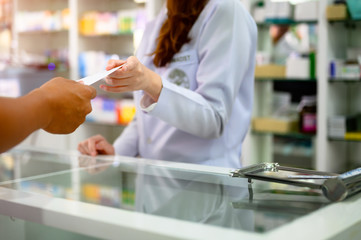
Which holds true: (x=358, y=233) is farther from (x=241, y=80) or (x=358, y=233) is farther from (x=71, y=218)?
(x=241, y=80)

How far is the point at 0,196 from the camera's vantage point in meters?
1.13

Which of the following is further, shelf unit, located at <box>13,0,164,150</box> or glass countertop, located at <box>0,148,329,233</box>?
shelf unit, located at <box>13,0,164,150</box>

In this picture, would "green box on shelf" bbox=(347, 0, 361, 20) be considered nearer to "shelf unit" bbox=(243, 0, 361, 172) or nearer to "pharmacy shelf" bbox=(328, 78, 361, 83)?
"shelf unit" bbox=(243, 0, 361, 172)

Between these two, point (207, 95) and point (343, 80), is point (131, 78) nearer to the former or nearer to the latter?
point (207, 95)

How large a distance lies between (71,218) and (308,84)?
3327 mm

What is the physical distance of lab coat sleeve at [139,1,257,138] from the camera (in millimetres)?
1663

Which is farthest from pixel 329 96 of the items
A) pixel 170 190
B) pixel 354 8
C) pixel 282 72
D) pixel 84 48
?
pixel 84 48

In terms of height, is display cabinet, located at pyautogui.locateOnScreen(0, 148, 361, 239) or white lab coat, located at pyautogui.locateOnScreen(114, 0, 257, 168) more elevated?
white lab coat, located at pyautogui.locateOnScreen(114, 0, 257, 168)

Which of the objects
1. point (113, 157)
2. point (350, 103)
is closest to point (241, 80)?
point (113, 157)

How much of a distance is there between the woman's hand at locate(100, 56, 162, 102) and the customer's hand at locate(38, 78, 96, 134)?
258 mm

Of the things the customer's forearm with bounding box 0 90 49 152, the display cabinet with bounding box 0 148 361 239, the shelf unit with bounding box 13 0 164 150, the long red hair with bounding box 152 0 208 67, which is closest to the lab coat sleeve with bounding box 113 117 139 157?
the long red hair with bounding box 152 0 208 67

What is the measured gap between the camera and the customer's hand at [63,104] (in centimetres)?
107

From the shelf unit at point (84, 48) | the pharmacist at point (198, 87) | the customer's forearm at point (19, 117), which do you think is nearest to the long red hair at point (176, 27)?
the pharmacist at point (198, 87)

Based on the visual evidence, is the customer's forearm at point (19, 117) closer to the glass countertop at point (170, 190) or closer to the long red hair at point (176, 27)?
the glass countertop at point (170, 190)
